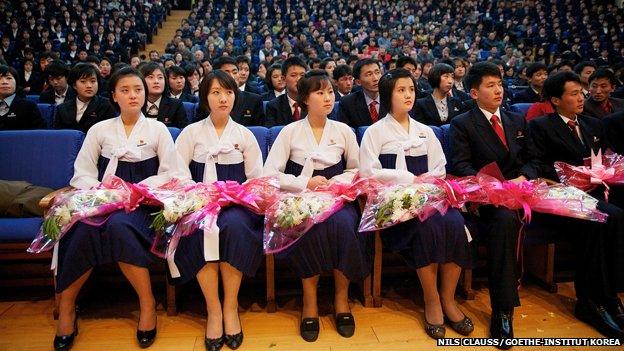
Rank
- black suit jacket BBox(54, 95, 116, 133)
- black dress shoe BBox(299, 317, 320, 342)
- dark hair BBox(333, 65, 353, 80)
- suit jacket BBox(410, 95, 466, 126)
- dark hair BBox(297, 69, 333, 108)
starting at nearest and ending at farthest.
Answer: black dress shoe BBox(299, 317, 320, 342) → dark hair BBox(297, 69, 333, 108) → black suit jacket BBox(54, 95, 116, 133) → suit jacket BBox(410, 95, 466, 126) → dark hair BBox(333, 65, 353, 80)

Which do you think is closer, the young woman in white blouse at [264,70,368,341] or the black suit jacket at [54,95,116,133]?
the young woman in white blouse at [264,70,368,341]

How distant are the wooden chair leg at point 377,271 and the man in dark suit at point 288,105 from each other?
1.74 meters

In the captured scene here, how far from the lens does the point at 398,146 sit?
97.9 inches

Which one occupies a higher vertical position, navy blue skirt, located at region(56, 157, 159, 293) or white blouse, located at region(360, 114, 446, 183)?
white blouse, located at region(360, 114, 446, 183)

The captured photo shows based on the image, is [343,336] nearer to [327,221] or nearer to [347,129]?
[327,221]

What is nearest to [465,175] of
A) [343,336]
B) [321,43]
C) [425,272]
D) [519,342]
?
[425,272]

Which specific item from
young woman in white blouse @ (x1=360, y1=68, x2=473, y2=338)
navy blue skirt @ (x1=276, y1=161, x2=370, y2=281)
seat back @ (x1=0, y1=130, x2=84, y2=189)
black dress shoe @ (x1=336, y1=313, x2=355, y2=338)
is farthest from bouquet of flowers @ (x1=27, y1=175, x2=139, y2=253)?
young woman in white blouse @ (x1=360, y1=68, x2=473, y2=338)

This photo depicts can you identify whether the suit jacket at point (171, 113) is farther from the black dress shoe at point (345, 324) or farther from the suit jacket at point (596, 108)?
the suit jacket at point (596, 108)

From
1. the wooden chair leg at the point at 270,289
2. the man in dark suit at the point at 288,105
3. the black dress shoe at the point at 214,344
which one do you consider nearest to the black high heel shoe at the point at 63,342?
the black dress shoe at the point at 214,344

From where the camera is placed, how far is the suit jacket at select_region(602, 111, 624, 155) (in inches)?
108

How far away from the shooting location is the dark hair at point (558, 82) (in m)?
2.68

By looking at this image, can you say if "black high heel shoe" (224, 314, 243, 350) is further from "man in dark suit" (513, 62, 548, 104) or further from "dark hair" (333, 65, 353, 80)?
"man in dark suit" (513, 62, 548, 104)

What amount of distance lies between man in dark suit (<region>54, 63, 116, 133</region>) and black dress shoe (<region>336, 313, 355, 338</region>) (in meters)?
2.59

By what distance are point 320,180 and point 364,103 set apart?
5.41 feet
